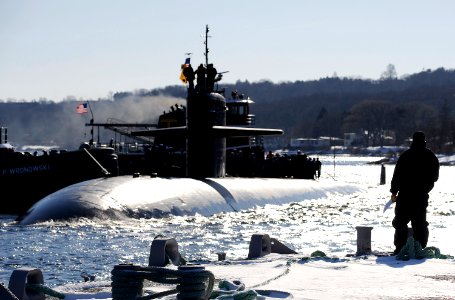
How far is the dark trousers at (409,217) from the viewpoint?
1157cm

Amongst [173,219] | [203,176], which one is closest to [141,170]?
[203,176]

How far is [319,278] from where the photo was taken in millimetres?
8734

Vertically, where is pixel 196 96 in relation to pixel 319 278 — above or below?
above

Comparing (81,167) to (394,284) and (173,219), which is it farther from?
(394,284)

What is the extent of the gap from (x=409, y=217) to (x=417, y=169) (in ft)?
2.36

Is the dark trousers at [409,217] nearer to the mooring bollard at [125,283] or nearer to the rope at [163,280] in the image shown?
the rope at [163,280]

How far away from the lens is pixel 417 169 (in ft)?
37.7

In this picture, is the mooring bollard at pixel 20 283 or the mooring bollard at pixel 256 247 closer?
the mooring bollard at pixel 20 283

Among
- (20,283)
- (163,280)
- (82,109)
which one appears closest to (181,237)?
(20,283)

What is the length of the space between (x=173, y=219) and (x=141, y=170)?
2486 centimetres

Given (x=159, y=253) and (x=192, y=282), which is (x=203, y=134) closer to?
(x=159, y=253)

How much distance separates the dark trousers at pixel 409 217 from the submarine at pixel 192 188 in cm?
964

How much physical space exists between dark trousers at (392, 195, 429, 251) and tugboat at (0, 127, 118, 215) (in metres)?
19.6

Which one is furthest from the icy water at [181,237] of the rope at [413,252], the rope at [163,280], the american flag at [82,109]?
the american flag at [82,109]
